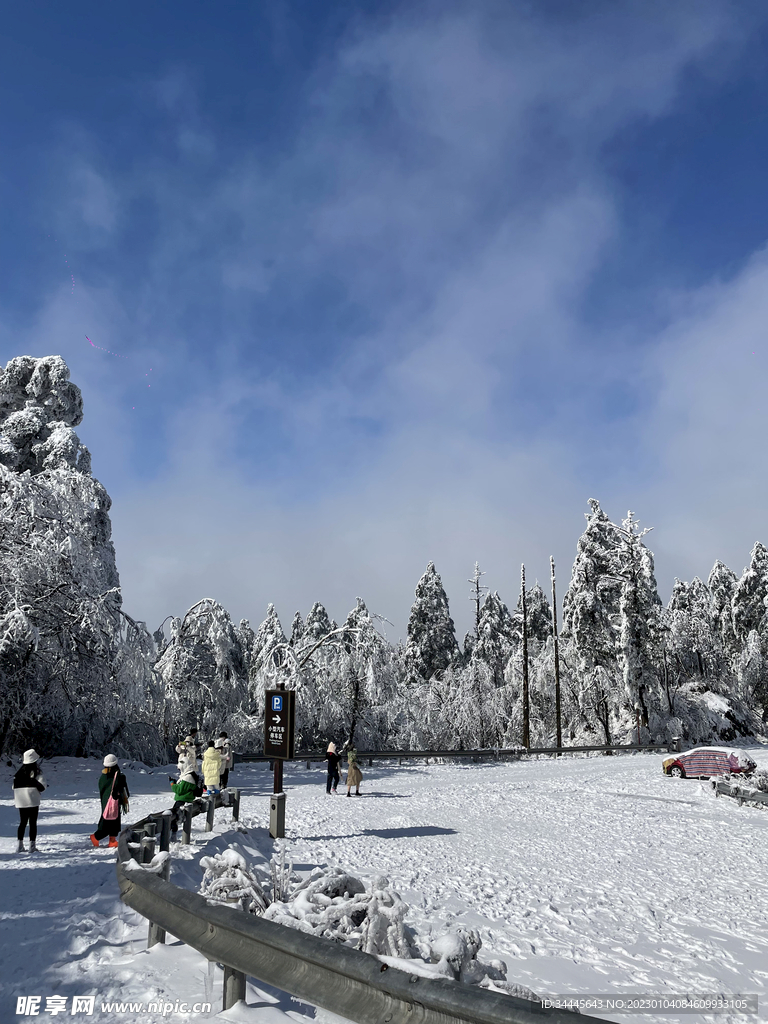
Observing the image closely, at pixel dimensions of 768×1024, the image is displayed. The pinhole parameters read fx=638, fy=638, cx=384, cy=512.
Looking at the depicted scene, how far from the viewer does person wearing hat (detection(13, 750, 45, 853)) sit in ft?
32.6

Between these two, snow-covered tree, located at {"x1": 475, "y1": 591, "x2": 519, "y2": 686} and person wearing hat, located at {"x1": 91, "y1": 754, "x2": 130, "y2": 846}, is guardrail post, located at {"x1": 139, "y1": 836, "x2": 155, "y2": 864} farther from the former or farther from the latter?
snow-covered tree, located at {"x1": 475, "y1": 591, "x2": 519, "y2": 686}

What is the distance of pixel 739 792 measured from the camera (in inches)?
766

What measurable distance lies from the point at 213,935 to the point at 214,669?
27463 mm

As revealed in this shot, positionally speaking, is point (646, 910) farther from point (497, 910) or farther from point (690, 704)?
point (690, 704)

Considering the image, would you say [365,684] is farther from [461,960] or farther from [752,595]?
[752,595]

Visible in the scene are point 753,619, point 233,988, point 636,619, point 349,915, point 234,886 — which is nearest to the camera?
point 233,988

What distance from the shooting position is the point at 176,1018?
408cm

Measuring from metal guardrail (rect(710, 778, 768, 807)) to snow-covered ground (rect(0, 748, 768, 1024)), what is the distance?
0.45 metres

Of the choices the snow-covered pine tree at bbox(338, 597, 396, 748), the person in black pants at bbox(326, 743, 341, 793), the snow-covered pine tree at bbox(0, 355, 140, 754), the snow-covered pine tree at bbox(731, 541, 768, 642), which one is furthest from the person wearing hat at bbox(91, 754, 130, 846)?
the snow-covered pine tree at bbox(731, 541, 768, 642)

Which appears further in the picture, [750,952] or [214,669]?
[214,669]

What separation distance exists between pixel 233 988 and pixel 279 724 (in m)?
9.64

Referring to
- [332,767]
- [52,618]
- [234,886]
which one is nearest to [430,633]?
[332,767]

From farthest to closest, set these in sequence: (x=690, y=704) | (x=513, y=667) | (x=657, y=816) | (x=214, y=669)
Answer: (x=513, y=667) → (x=690, y=704) → (x=214, y=669) → (x=657, y=816)

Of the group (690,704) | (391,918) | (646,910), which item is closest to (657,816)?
(646,910)
